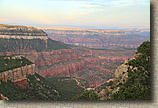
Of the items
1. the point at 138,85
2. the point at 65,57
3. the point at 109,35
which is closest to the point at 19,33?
the point at 65,57

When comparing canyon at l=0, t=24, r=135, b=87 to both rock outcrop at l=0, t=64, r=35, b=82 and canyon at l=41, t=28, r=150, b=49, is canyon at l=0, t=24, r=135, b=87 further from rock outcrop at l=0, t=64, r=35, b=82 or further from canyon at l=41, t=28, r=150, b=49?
rock outcrop at l=0, t=64, r=35, b=82

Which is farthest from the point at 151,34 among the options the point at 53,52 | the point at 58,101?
the point at 53,52

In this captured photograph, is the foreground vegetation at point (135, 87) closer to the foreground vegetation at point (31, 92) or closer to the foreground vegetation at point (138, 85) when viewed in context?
the foreground vegetation at point (138, 85)

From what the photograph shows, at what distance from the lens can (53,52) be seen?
59500 mm

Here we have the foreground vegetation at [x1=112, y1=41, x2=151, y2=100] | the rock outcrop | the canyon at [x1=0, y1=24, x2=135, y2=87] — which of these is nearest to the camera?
the foreground vegetation at [x1=112, y1=41, x2=151, y2=100]

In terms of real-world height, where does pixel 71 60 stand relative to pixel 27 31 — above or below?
below

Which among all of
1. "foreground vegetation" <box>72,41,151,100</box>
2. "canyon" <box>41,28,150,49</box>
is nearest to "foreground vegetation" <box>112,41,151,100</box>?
"foreground vegetation" <box>72,41,151,100</box>

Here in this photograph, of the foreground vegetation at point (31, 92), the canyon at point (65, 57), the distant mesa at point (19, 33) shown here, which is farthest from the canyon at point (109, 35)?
the distant mesa at point (19, 33)

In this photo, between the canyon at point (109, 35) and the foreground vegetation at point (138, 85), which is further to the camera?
the canyon at point (109, 35)

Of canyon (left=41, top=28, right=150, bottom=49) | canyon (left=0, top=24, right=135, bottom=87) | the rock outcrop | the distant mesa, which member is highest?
the distant mesa

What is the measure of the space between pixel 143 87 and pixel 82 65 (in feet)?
188

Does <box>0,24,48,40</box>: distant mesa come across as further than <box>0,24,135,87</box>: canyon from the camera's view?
No

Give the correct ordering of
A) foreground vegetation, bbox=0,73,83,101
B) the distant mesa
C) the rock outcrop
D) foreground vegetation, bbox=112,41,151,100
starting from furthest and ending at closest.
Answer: the distant mesa → the rock outcrop → foreground vegetation, bbox=0,73,83,101 → foreground vegetation, bbox=112,41,151,100

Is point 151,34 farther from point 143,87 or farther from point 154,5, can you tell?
point 143,87
